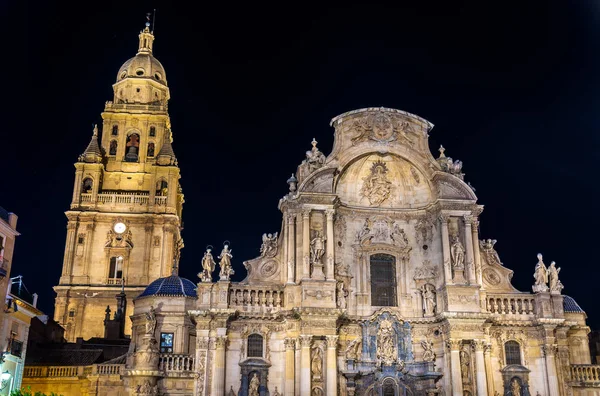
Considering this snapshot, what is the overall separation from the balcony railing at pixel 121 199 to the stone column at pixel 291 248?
2711 centimetres

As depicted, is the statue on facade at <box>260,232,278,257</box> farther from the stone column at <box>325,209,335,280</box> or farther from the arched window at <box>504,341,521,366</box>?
the arched window at <box>504,341,521,366</box>

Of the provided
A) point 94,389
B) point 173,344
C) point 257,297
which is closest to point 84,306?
point 94,389

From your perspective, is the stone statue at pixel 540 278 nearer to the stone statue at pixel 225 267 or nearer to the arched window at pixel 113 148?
the stone statue at pixel 225 267

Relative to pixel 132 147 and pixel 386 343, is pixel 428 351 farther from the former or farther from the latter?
pixel 132 147

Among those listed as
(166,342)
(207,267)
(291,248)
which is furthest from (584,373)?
(166,342)

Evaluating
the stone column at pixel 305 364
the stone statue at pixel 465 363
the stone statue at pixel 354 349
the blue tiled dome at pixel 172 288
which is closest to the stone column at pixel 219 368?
the stone column at pixel 305 364

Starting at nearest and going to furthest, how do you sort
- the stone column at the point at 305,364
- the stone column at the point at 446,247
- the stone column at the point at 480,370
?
the stone column at the point at 305,364 < the stone column at the point at 480,370 < the stone column at the point at 446,247

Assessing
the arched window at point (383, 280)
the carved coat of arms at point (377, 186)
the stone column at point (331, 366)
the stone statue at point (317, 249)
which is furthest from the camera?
the carved coat of arms at point (377, 186)

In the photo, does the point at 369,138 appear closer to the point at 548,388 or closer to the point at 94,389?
the point at 548,388

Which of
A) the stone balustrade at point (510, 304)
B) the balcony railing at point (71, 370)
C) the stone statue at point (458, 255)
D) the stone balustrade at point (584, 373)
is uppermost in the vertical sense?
the stone statue at point (458, 255)

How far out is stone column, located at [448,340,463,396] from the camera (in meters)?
32.0

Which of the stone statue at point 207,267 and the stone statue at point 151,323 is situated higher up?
the stone statue at point 207,267

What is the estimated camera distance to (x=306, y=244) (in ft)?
111

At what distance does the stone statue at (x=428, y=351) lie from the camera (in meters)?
33.5
